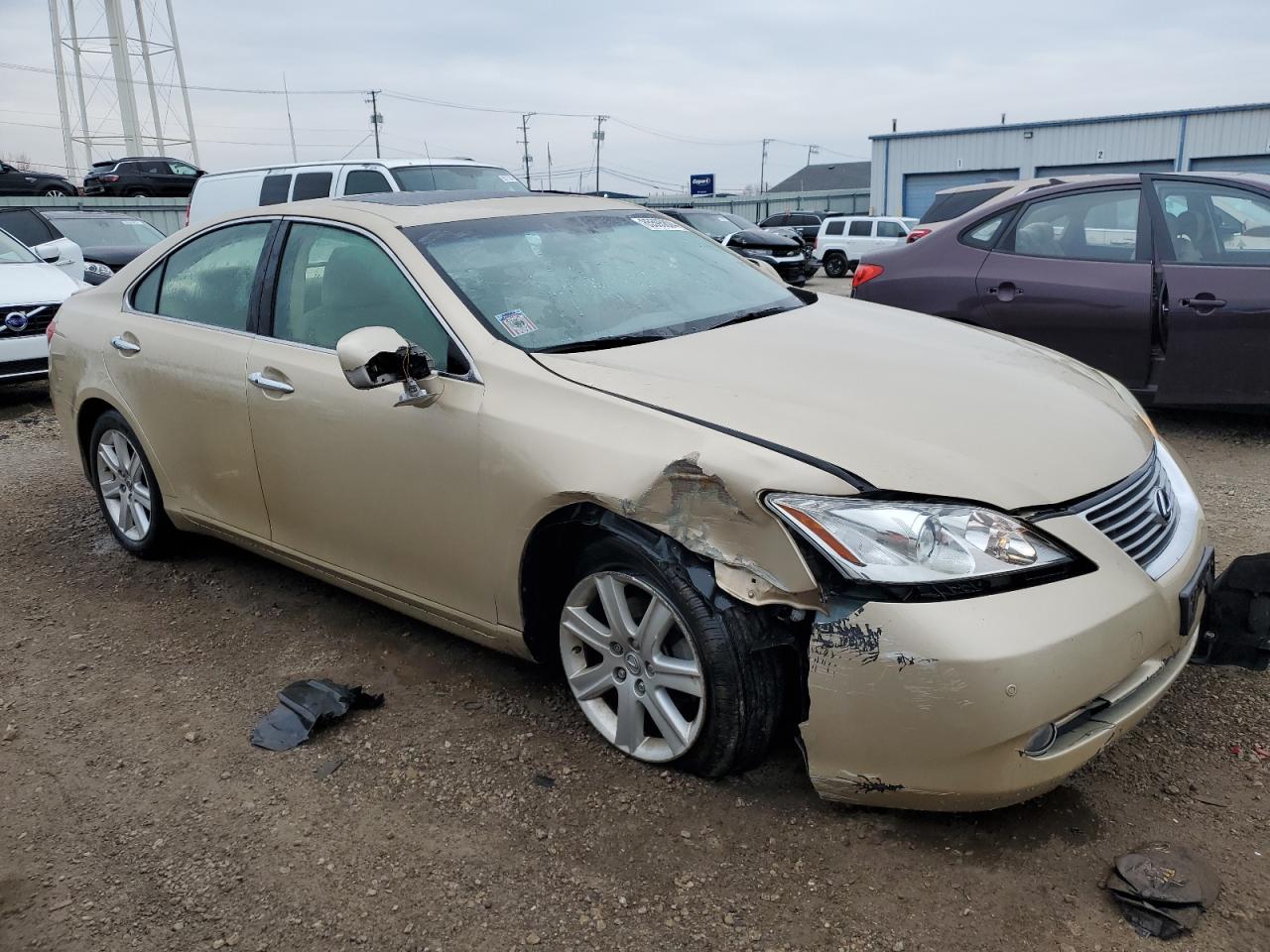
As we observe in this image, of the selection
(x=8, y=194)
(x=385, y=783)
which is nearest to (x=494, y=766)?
(x=385, y=783)

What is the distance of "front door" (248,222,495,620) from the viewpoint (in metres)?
2.98

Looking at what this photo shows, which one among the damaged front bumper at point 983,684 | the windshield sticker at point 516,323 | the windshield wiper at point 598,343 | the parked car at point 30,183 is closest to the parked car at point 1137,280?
the windshield wiper at point 598,343

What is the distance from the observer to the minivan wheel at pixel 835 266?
84.6ft

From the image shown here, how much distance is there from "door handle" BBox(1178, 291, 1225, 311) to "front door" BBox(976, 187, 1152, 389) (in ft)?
0.64

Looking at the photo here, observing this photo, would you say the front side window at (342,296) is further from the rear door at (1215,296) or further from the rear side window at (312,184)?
the rear side window at (312,184)

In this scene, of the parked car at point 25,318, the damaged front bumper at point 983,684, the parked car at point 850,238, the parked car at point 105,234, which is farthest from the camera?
the parked car at point 850,238

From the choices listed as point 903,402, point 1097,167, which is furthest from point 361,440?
point 1097,167

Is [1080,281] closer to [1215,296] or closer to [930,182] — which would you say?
[1215,296]

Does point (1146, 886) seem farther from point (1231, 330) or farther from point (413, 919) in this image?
point (1231, 330)

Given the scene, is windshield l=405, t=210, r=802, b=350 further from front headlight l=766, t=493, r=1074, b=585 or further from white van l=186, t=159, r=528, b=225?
white van l=186, t=159, r=528, b=225

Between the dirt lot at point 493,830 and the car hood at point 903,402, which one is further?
the car hood at point 903,402

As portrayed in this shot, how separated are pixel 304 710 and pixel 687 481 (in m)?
1.58

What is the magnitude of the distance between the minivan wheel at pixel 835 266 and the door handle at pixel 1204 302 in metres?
20.8

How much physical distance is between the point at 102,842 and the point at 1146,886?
2.55 m
